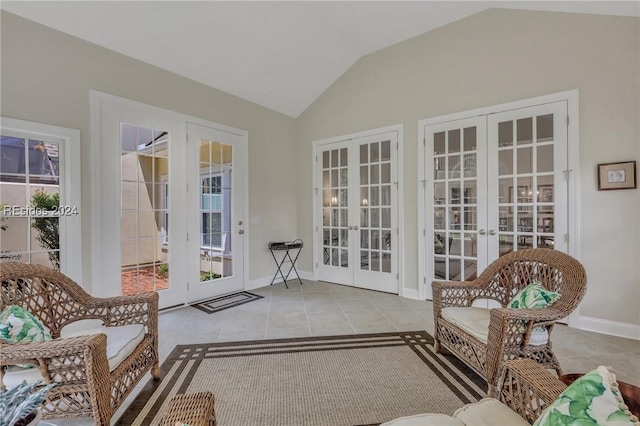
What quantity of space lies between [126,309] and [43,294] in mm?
487

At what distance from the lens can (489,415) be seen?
1200mm

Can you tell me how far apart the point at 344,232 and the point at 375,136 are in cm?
162

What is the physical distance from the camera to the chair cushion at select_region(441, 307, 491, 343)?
2098mm

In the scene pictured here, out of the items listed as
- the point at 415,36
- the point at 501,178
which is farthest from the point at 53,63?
the point at 501,178

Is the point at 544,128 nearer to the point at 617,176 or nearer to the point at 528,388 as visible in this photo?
the point at 617,176

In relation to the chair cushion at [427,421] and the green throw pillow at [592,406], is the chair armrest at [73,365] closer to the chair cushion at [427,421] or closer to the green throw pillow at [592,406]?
the chair cushion at [427,421]

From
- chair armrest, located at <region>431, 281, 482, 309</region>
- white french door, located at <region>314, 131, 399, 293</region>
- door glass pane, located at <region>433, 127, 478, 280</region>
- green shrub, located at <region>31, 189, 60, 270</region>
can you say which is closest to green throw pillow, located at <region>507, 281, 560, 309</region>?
chair armrest, located at <region>431, 281, 482, 309</region>

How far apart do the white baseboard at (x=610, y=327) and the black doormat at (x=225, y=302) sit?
150 inches

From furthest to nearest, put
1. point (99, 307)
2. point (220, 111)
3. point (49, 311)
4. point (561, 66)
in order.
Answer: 1. point (220, 111)
2. point (561, 66)
3. point (99, 307)
4. point (49, 311)

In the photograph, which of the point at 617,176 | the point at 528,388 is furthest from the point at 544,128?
the point at 528,388

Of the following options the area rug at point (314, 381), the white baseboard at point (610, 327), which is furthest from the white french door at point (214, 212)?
the white baseboard at point (610, 327)

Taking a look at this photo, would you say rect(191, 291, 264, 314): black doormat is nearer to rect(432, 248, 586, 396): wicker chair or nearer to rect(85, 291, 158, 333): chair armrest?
rect(85, 291, 158, 333): chair armrest

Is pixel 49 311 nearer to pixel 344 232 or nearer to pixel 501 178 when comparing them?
pixel 344 232

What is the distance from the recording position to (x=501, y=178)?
11.6 feet
